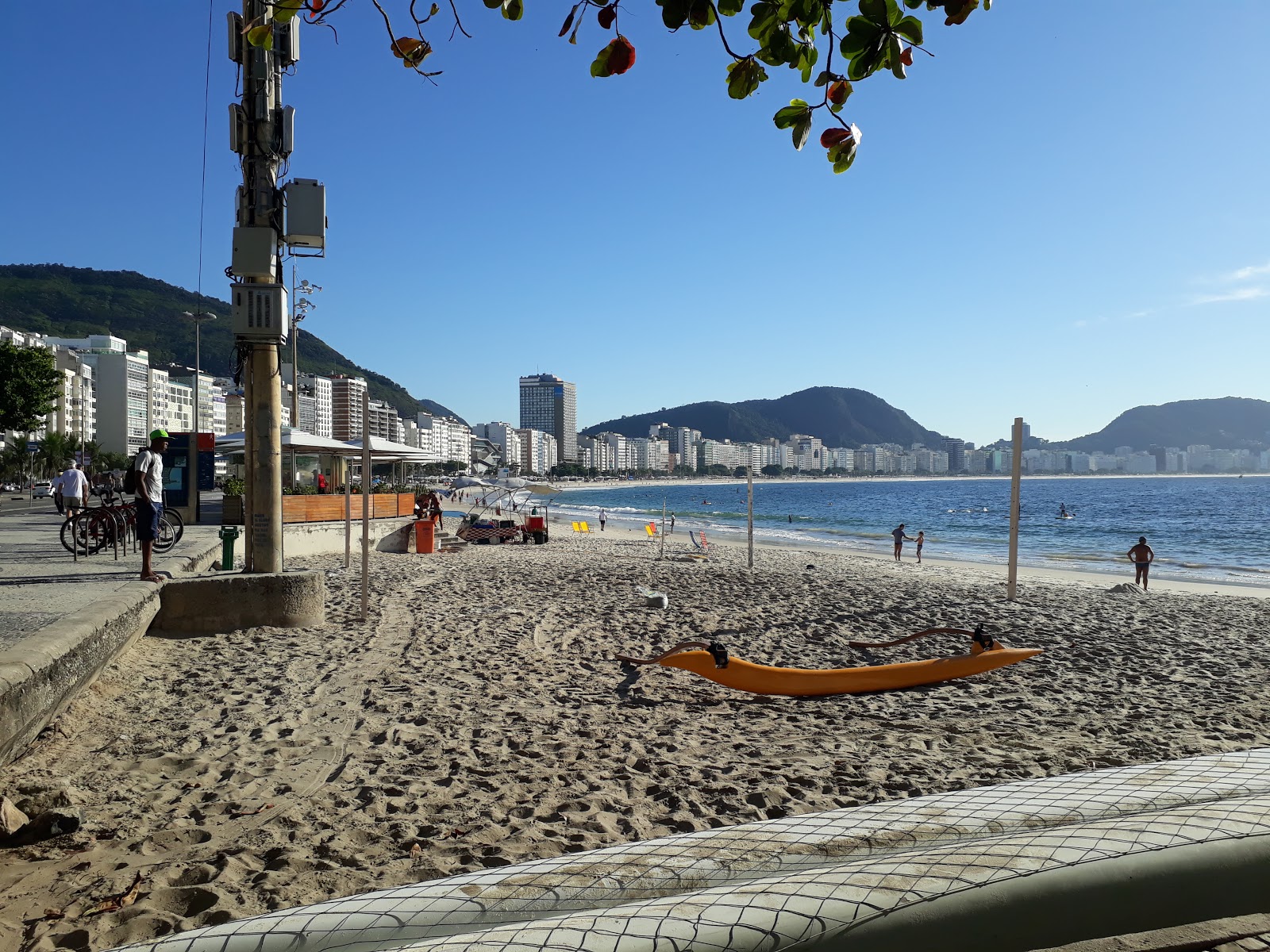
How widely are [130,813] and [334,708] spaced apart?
1.84 m

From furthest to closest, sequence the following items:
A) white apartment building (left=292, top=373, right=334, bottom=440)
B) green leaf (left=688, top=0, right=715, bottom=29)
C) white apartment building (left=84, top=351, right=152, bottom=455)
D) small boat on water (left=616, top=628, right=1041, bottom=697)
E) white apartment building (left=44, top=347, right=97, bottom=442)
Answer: white apartment building (left=292, top=373, right=334, bottom=440), white apartment building (left=84, top=351, right=152, bottom=455), white apartment building (left=44, top=347, right=97, bottom=442), small boat on water (left=616, top=628, right=1041, bottom=697), green leaf (left=688, top=0, right=715, bottom=29)

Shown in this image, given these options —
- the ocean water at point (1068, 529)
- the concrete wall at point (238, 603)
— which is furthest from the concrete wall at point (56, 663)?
the ocean water at point (1068, 529)

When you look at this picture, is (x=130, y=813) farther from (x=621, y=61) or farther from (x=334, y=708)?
(x=621, y=61)

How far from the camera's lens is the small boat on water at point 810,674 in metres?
6.04

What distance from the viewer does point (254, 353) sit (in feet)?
25.4

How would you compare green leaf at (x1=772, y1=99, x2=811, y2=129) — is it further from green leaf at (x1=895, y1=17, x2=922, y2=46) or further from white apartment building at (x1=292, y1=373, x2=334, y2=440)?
white apartment building at (x1=292, y1=373, x2=334, y2=440)

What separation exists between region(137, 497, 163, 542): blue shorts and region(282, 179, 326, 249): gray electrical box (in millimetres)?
2913

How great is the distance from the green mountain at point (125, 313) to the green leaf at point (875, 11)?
539 feet

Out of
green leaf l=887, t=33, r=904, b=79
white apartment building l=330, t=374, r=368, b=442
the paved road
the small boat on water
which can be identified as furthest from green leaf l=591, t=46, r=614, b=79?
white apartment building l=330, t=374, r=368, b=442

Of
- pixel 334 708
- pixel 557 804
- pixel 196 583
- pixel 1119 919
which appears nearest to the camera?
pixel 1119 919

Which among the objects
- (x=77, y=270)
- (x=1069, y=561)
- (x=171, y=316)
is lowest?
(x=1069, y=561)

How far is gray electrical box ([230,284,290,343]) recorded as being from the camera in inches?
299

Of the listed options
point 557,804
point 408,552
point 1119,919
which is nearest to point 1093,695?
point 557,804

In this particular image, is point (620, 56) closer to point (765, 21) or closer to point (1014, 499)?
point (765, 21)
